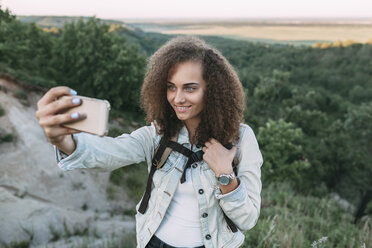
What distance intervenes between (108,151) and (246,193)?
773 millimetres

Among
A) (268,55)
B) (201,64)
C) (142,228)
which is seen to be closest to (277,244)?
(142,228)

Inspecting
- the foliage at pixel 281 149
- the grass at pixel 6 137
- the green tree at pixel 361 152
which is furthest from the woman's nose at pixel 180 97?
the green tree at pixel 361 152

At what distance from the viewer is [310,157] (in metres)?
24.4

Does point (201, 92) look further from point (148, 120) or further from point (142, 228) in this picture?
point (142, 228)

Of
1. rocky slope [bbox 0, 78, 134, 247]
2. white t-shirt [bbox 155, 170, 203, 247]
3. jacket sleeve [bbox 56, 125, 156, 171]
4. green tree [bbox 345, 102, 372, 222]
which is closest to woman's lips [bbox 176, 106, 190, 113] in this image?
jacket sleeve [bbox 56, 125, 156, 171]

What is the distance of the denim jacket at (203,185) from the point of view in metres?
1.50

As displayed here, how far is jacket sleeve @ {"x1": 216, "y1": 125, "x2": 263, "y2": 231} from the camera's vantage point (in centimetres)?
149

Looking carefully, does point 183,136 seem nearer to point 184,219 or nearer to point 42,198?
point 184,219

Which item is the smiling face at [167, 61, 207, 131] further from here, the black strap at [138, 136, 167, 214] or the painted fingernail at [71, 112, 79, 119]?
the painted fingernail at [71, 112, 79, 119]

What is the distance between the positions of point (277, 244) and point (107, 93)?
22.3 m

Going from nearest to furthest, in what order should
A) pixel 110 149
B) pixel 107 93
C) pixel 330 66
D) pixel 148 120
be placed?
pixel 110 149
pixel 148 120
pixel 107 93
pixel 330 66

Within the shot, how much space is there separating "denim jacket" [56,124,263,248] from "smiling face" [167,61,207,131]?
0.60 feet

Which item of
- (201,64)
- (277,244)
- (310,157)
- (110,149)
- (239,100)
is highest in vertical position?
(201,64)

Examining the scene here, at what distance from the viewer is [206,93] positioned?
172 centimetres
